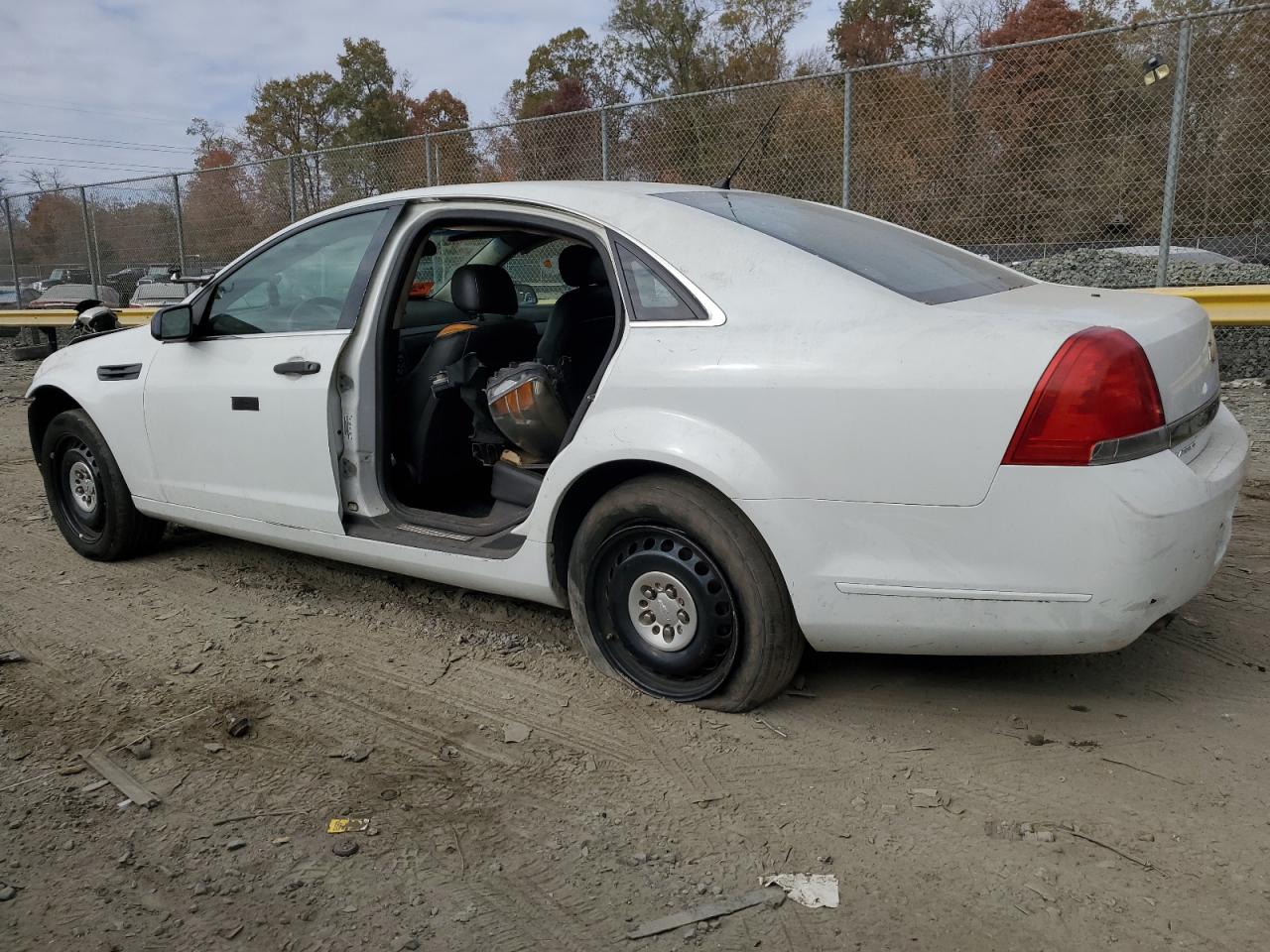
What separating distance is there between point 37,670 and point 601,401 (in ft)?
7.52

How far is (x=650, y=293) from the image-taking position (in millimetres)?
3322

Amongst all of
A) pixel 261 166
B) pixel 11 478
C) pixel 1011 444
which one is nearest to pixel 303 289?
pixel 1011 444

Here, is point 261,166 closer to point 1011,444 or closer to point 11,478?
point 11,478

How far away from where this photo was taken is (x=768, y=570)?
3.06 meters

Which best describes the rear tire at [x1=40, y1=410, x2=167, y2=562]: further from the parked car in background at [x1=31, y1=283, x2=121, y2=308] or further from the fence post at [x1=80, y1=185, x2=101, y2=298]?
the fence post at [x1=80, y1=185, x2=101, y2=298]

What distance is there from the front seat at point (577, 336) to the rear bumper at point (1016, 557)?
1.47m

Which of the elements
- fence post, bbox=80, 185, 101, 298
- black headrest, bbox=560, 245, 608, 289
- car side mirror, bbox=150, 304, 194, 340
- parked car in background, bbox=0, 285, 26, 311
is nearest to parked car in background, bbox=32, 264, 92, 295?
fence post, bbox=80, 185, 101, 298

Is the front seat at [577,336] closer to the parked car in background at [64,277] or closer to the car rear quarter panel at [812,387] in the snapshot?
the car rear quarter panel at [812,387]

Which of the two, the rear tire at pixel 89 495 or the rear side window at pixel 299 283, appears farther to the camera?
the rear tire at pixel 89 495

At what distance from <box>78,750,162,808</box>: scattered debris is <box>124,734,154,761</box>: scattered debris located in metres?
0.06

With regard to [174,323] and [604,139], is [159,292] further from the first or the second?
[174,323]

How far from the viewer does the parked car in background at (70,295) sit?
16828 mm

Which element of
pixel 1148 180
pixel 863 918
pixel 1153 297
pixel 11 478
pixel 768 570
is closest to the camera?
pixel 863 918

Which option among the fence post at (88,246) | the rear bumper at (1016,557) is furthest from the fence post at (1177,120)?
the fence post at (88,246)
